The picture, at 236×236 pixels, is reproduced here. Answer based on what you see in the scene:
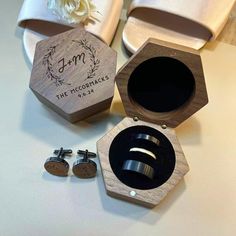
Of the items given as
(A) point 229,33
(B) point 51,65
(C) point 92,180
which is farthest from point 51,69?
(A) point 229,33

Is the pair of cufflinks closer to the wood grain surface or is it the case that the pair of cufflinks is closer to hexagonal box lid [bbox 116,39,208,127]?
hexagonal box lid [bbox 116,39,208,127]

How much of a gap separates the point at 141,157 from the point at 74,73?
0.80 feet

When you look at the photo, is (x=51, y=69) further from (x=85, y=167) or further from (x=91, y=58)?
(x=85, y=167)

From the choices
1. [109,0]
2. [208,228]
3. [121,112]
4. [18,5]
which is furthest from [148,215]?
[18,5]

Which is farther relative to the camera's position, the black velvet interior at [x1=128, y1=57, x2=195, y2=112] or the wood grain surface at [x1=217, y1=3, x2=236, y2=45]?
the wood grain surface at [x1=217, y1=3, x2=236, y2=45]

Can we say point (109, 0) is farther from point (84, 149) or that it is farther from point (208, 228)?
point (208, 228)

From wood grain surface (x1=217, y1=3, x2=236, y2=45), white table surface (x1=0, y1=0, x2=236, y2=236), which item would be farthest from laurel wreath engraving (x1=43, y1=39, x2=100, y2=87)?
wood grain surface (x1=217, y1=3, x2=236, y2=45)

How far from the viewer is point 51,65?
2.56 ft

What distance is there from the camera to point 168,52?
0.68 metres

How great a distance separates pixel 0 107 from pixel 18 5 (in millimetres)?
370

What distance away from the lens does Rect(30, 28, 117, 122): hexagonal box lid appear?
2.52 ft

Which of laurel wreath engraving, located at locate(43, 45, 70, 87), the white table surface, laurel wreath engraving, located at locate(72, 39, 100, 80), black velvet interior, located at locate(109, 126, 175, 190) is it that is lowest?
the white table surface

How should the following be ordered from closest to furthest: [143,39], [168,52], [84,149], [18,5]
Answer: [168,52], [84,149], [143,39], [18,5]

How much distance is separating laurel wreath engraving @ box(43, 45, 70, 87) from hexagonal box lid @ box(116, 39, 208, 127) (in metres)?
0.14
